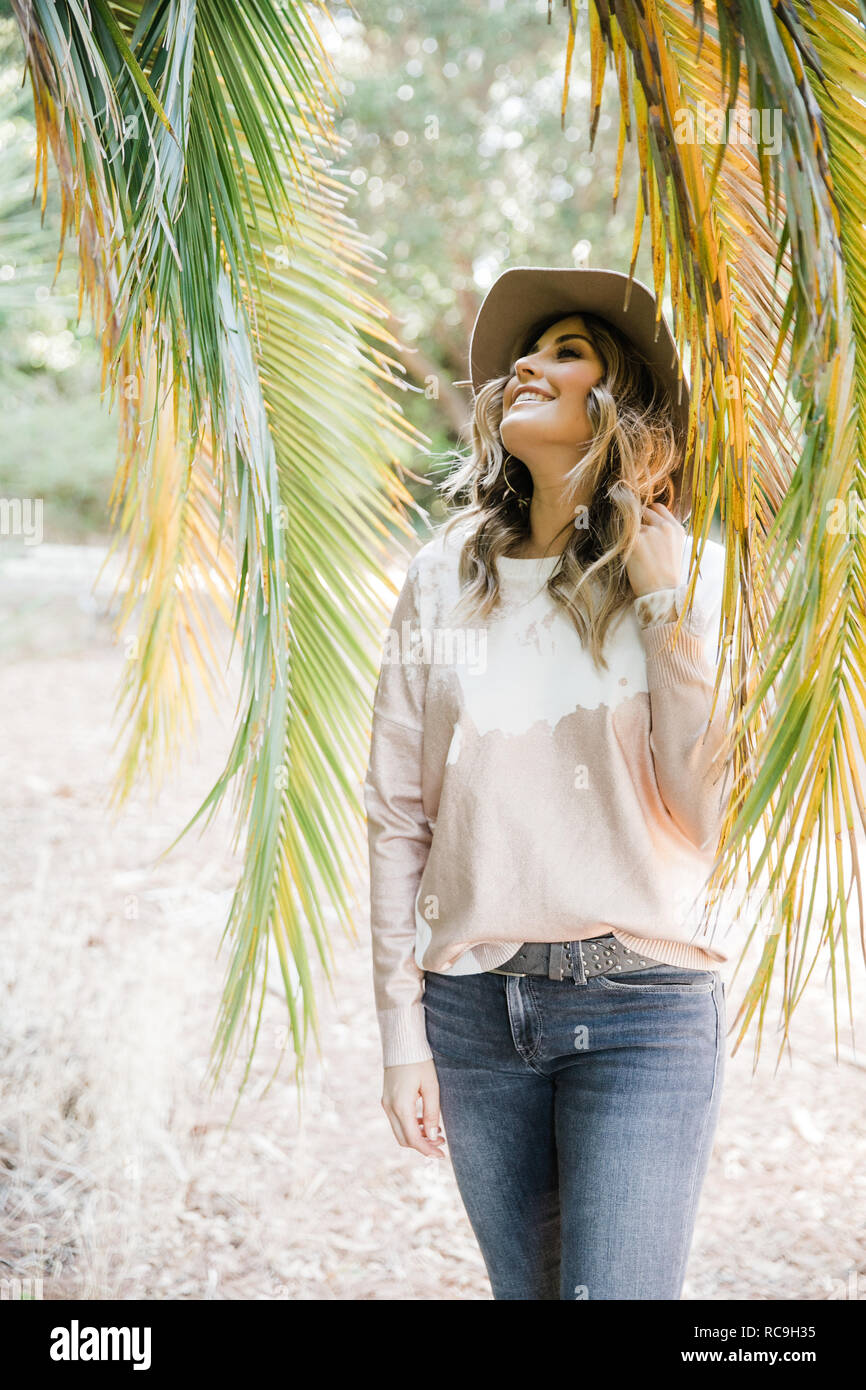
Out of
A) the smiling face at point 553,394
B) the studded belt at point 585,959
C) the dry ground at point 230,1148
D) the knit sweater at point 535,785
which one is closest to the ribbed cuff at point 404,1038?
the knit sweater at point 535,785

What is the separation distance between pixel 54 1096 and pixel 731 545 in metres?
3.00

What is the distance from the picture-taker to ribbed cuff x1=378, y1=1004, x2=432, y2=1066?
53.4 inches

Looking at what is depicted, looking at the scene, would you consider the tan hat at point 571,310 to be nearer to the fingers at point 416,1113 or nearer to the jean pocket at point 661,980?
the jean pocket at point 661,980

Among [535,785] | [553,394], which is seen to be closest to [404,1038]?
[535,785]

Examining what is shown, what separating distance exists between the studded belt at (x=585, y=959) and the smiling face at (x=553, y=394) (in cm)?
62

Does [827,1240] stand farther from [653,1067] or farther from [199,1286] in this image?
[653,1067]

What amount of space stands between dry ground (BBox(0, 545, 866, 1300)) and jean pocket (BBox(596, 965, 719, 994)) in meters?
0.76

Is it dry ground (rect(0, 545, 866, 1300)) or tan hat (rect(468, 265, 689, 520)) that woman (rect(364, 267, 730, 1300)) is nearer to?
tan hat (rect(468, 265, 689, 520))

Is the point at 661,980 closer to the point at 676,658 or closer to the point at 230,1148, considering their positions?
the point at 676,658

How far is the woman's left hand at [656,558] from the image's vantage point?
4.17ft

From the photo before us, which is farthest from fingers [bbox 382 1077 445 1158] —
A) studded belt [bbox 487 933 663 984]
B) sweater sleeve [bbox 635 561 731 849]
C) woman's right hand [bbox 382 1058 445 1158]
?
sweater sleeve [bbox 635 561 731 849]

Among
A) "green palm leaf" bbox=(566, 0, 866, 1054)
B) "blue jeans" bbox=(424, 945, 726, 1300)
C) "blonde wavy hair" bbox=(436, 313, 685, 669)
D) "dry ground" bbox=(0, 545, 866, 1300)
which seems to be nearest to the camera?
"green palm leaf" bbox=(566, 0, 866, 1054)

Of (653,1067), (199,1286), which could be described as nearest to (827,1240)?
(199,1286)

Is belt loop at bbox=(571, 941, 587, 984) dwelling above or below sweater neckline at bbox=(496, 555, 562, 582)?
below
